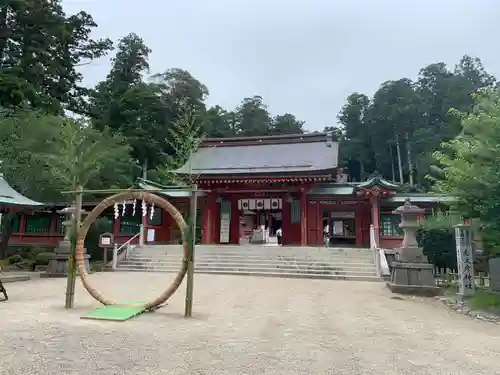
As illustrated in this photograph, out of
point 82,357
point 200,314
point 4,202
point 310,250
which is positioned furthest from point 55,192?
point 82,357

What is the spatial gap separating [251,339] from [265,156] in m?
18.4

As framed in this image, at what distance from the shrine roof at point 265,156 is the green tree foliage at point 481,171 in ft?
32.9

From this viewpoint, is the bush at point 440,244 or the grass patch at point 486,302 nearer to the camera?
the grass patch at point 486,302

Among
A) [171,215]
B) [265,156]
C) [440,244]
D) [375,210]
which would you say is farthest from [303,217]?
[171,215]

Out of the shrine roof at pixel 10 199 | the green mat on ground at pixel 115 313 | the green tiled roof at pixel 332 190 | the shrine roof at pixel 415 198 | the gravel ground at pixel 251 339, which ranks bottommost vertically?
the gravel ground at pixel 251 339

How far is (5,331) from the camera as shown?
17.7ft

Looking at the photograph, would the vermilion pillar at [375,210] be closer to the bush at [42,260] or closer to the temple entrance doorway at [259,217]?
the temple entrance doorway at [259,217]

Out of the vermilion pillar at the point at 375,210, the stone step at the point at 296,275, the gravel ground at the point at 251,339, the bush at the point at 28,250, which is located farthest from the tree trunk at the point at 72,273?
the vermilion pillar at the point at 375,210

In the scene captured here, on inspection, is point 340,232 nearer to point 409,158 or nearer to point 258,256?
point 258,256

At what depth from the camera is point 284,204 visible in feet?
68.0

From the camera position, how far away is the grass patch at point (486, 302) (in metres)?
8.00

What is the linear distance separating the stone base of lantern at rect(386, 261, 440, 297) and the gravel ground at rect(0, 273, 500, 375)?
1.12 meters

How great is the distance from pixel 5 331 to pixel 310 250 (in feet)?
41.6

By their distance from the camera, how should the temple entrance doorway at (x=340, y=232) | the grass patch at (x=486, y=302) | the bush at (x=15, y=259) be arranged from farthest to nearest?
the temple entrance doorway at (x=340, y=232)
the bush at (x=15, y=259)
the grass patch at (x=486, y=302)
